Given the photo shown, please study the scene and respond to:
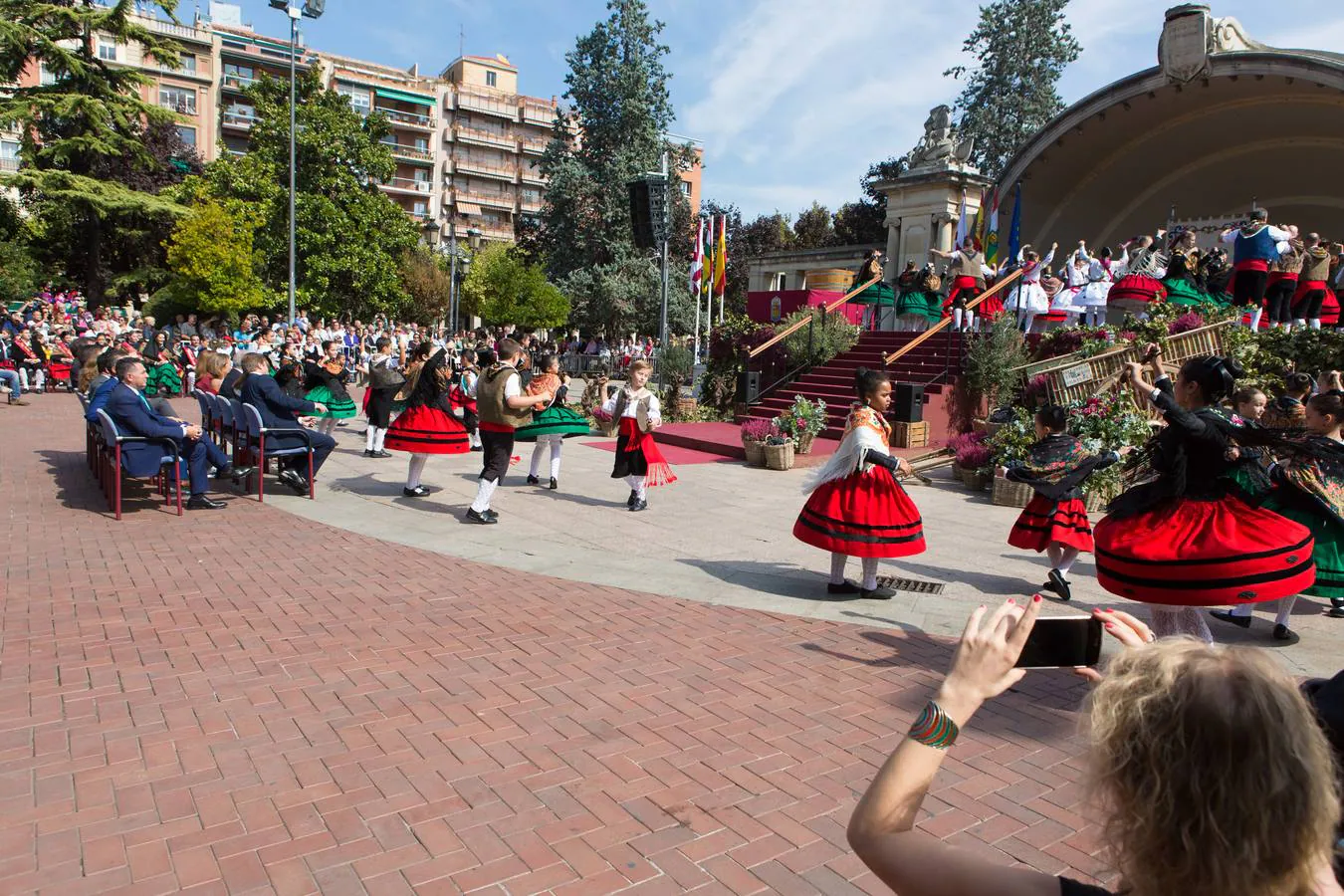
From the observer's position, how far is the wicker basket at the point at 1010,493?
36.1 ft

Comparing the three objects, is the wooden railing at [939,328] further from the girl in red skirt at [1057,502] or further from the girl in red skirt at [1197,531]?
the girl in red skirt at [1197,531]

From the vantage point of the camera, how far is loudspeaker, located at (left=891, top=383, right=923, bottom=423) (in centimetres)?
1458

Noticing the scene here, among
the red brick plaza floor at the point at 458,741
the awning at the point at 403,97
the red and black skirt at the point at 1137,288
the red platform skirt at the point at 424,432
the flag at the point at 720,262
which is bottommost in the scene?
the red brick plaza floor at the point at 458,741

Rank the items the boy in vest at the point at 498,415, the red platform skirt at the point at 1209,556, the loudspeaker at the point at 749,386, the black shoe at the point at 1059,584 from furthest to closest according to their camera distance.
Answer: the loudspeaker at the point at 749,386 → the boy in vest at the point at 498,415 → the black shoe at the point at 1059,584 → the red platform skirt at the point at 1209,556

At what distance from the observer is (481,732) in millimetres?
4387

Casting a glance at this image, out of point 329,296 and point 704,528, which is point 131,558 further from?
point 329,296

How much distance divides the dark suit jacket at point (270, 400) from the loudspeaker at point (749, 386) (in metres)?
9.28

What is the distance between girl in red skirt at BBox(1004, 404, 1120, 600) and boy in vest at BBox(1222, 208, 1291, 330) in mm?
10551

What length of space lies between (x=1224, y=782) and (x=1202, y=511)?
13.4 ft

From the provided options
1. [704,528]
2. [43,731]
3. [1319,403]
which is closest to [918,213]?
[704,528]

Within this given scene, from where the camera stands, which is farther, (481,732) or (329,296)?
(329,296)

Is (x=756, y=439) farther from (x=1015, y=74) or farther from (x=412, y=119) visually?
(x=412, y=119)

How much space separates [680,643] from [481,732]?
169cm

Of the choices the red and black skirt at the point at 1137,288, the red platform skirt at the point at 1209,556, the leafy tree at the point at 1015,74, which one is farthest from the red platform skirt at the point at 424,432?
the leafy tree at the point at 1015,74
